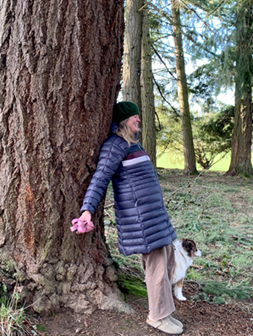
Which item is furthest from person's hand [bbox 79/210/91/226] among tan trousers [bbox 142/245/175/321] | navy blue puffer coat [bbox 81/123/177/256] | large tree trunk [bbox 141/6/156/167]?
large tree trunk [bbox 141/6/156/167]

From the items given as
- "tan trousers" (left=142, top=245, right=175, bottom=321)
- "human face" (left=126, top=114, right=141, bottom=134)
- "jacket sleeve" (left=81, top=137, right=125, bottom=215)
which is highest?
"human face" (left=126, top=114, right=141, bottom=134)

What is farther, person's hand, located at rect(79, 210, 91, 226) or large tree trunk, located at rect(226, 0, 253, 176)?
large tree trunk, located at rect(226, 0, 253, 176)

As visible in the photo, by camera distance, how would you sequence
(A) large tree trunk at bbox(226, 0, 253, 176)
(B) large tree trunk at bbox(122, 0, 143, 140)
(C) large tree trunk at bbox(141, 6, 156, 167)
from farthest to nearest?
(A) large tree trunk at bbox(226, 0, 253, 176) < (C) large tree trunk at bbox(141, 6, 156, 167) < (B) large tree trunk at bbox(122, 0, 143, 140)

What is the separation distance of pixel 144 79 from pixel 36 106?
781cm

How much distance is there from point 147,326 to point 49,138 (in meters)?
1.54

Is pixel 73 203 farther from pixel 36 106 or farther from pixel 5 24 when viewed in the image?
pixel 5 24

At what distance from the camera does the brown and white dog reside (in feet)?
9.18

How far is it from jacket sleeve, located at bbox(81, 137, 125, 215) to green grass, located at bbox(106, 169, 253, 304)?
1417mm

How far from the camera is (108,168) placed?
2391 millimetres

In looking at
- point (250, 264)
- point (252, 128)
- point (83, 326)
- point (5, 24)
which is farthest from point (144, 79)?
point (83, 326)

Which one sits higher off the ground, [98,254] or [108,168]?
[108,168]

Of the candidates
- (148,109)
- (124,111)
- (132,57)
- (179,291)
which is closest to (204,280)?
(179,291)

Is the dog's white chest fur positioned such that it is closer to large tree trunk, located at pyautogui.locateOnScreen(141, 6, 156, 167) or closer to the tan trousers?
the tan trousers

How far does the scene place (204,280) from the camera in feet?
11.3
